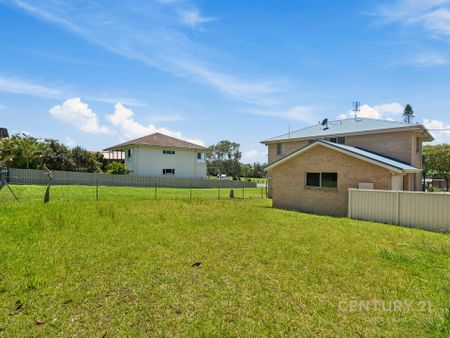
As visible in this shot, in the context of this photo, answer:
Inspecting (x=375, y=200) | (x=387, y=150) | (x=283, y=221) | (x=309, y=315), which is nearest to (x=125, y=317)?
(x=309, y=315)

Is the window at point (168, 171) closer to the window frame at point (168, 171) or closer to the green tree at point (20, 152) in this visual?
the window frame at point (168, 171)

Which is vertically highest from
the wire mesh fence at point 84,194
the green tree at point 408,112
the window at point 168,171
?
the green tree at point 408,112

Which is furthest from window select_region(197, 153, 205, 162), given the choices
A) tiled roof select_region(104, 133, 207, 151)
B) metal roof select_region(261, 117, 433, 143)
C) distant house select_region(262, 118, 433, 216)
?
distant house select_region(262, 118, 433, 216)

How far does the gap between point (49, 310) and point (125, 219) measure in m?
6.89

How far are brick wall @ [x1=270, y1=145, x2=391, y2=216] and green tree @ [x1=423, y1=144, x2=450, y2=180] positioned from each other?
30.4 m

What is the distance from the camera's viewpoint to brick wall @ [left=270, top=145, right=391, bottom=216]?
1458 centimetres

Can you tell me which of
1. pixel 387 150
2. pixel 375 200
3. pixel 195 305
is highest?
pixel 387 150

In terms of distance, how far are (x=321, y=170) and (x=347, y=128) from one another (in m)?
7.04

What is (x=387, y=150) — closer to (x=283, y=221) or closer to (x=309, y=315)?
(x=283, y=221)

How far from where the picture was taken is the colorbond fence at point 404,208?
10.6m

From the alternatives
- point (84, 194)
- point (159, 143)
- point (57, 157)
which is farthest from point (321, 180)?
point (57, 157)

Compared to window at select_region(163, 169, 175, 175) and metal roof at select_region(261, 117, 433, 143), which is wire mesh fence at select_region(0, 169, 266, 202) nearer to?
window at select_region(163, 169, 175, 175)

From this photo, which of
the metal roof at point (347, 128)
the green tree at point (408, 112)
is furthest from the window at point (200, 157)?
the green tree at point (408, 112)

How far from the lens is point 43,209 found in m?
11.4
